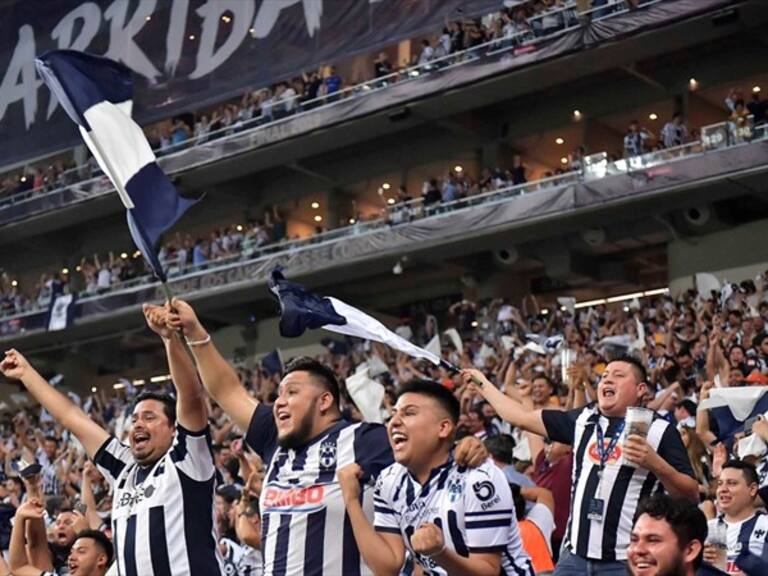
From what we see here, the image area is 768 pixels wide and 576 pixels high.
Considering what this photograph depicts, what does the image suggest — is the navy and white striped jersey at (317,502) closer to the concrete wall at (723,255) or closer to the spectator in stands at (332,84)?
the concrete wall at (723,255)

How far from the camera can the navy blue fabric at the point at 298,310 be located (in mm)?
6172

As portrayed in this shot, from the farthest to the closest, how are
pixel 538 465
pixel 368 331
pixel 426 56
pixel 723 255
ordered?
pixel 426 56, pixel 723 255, pixel 538 465, pixel 368 331

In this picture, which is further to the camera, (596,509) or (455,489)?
(596,509)

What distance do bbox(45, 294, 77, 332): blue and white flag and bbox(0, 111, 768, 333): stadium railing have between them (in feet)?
0.84

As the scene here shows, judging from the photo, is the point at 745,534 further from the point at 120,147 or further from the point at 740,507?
the point at 120,147

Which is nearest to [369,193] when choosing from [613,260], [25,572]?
[613,260]

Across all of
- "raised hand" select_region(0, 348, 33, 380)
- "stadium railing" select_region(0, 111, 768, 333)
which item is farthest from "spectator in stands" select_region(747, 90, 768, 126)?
"raised hand" select_region(0, 348, 33, 380)

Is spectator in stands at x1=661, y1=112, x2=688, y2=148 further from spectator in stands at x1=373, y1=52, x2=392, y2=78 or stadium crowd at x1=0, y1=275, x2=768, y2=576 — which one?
stadium crowd at x1=0, y1=275, x2=768, y2=576

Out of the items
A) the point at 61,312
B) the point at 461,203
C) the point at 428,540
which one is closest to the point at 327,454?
the point at 428,540

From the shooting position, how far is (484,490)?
477 cm

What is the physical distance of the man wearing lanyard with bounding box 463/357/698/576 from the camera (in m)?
5.89

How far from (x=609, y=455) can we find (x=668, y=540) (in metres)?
1.81

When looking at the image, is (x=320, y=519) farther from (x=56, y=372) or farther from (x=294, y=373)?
(x=56, y=372)

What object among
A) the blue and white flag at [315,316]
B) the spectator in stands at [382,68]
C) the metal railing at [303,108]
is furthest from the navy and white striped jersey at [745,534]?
the spectator in stands at [382,68]
